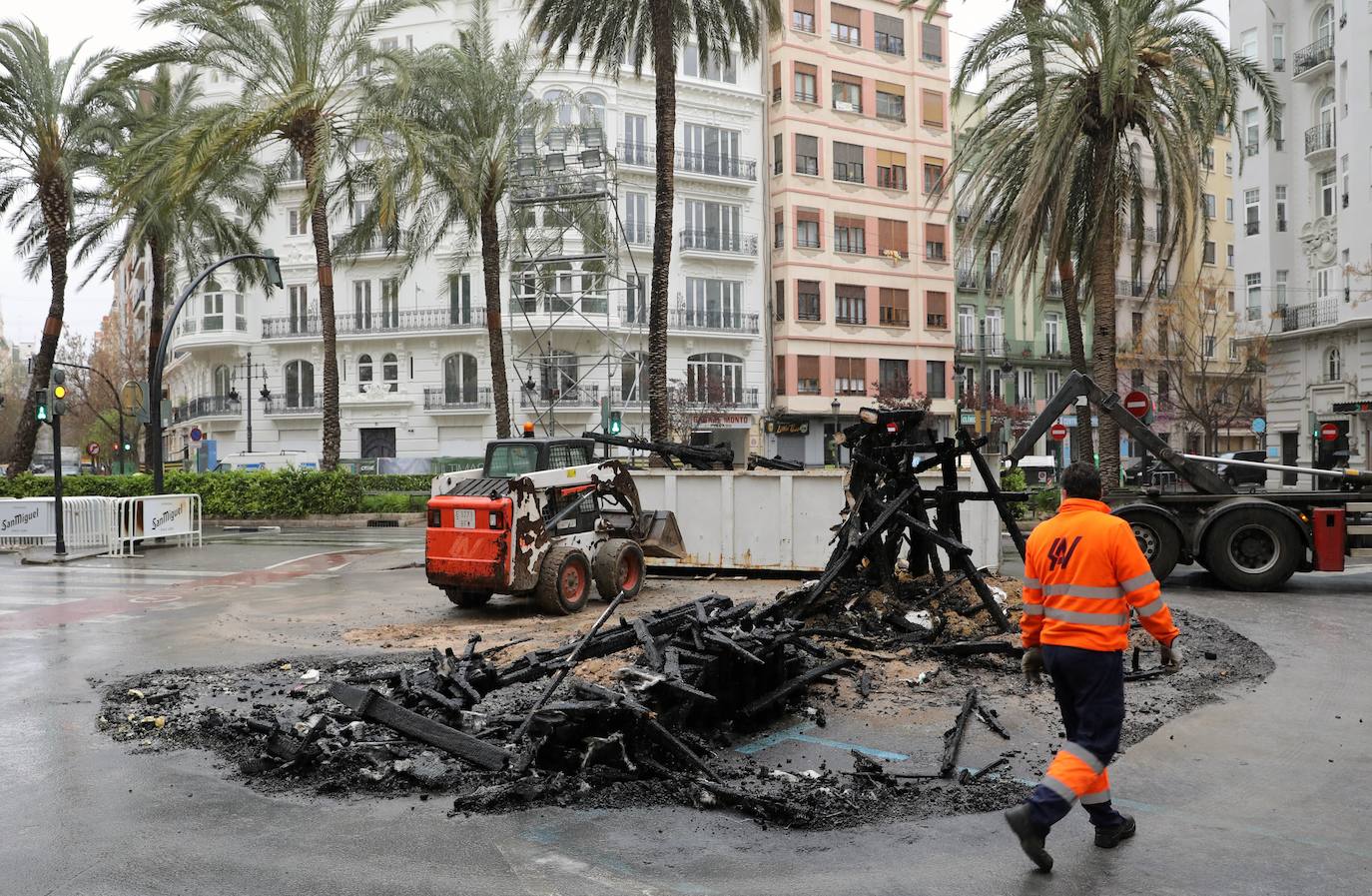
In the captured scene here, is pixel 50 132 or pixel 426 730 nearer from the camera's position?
pixel 426 730

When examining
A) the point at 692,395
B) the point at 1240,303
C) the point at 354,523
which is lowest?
the point at 354,523

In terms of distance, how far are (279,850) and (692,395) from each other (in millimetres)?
42141

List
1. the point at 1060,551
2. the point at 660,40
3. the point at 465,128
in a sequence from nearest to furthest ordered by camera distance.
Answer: the point at 1060,551, the point at 660,40, the point at 465,128

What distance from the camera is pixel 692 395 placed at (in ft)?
154

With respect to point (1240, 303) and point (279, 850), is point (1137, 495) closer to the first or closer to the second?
point (279, 850)

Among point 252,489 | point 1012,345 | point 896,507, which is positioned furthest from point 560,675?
point 1012,345

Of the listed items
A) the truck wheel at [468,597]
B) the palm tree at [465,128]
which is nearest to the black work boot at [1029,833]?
the truck wheel at [468,597]

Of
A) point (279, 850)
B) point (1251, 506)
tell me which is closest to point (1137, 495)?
point (1251, 506)

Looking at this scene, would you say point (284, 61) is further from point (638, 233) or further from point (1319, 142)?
point (1319, 142)

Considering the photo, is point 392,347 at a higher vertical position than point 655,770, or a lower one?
higher

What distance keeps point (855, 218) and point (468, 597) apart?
41182 mm

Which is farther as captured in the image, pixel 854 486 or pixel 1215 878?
pixel 854 486

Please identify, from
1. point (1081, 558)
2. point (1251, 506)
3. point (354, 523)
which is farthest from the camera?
point (354, 523)

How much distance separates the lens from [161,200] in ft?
89.6
